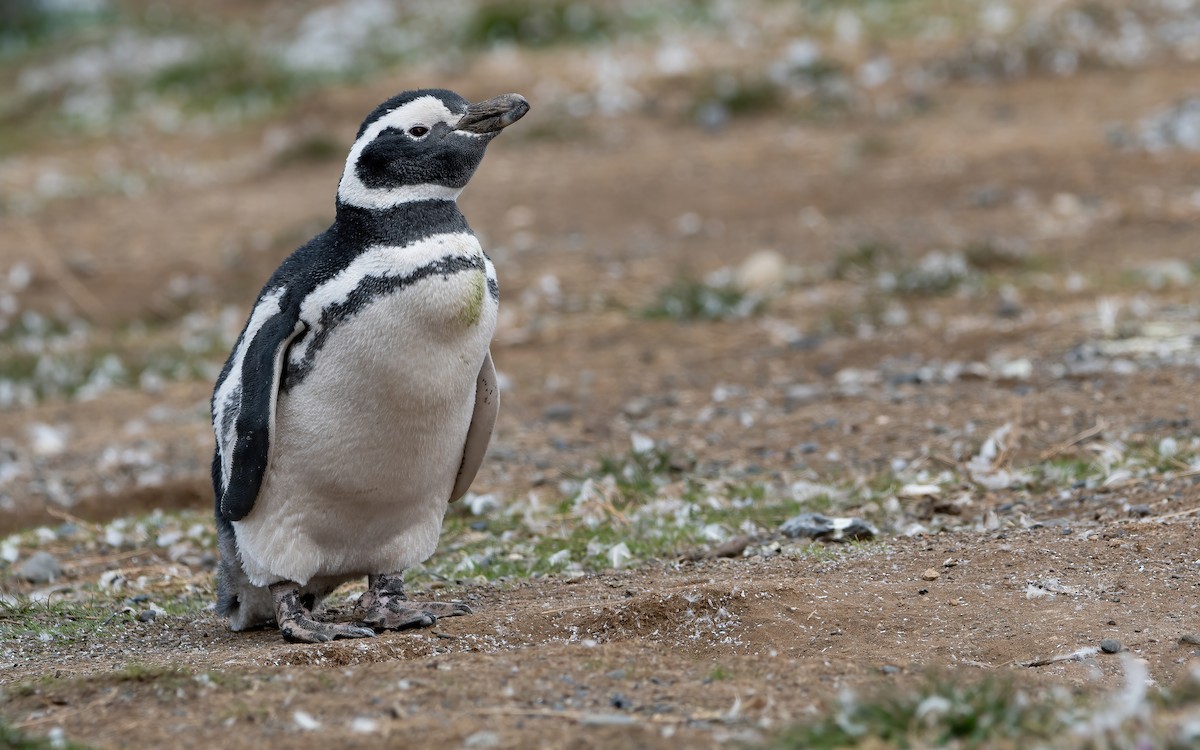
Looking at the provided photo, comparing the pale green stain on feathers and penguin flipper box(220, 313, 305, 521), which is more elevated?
the pale green stain on feathers

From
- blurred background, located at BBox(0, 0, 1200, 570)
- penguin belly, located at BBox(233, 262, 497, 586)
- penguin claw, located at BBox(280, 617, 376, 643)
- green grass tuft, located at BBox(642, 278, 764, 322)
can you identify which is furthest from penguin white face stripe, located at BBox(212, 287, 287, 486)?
green grass tuft, located at BBox(642, 278, 764, 322)

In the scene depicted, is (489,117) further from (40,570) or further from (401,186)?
(40,570)

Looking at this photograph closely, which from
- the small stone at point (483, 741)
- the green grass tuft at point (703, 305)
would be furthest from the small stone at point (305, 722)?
the green grass tuft at point (703, 305)

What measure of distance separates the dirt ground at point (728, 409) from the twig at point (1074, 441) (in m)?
0.02

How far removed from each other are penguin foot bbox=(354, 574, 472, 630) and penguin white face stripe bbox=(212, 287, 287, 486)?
56cm

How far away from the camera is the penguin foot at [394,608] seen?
4496 mm

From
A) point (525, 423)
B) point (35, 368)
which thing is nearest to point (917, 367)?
point (525, 423)

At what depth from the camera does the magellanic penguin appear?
424 centimetres

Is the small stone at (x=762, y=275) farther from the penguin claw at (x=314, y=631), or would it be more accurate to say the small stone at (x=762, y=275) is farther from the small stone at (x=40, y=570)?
the penguin claw at (x=314, y=631)

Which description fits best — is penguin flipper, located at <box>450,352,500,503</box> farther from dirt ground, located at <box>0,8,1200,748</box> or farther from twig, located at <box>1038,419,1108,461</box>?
twig, located at <box>1038,419,1108,461</box>

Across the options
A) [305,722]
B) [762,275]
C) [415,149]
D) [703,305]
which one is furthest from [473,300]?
[762,275]

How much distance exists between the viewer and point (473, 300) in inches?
168

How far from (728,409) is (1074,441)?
174 cm

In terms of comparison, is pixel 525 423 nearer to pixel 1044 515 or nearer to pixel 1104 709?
pixel 1044 515
